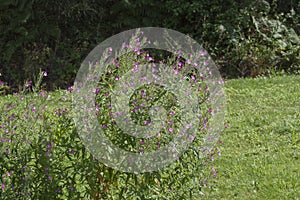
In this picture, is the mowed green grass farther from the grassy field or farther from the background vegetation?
the background vegetation

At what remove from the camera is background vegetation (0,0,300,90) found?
310 inches

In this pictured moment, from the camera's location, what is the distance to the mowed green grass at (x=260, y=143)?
13.0 ft

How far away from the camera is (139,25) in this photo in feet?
27.0

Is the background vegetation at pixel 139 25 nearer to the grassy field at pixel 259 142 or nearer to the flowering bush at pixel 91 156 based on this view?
the grassy field at pixel 259 142

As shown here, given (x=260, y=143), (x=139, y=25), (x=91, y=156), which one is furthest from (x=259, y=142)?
(x=139, y=25)

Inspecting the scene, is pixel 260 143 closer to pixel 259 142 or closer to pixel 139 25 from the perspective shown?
pixel 259 142

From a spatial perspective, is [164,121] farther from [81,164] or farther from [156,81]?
[81,164]

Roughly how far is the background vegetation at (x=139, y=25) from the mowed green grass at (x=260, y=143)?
1.19 metres

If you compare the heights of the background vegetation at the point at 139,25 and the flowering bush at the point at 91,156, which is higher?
the flowering bush at the point at 91,156

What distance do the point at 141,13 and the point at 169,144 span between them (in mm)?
5701

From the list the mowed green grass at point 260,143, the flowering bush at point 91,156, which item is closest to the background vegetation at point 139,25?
the mowed green grass at point 260,143

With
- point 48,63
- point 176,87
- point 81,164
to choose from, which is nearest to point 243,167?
point 176,87

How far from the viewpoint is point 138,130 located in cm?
284

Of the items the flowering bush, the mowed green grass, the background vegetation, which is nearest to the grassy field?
the mowed green grass
